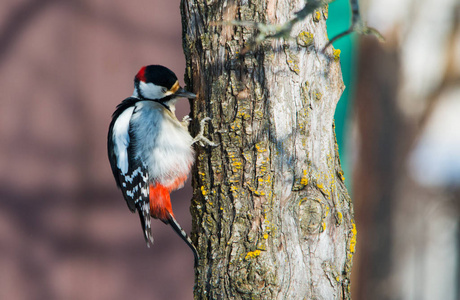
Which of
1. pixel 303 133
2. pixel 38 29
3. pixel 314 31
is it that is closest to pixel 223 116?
pixel 303 133

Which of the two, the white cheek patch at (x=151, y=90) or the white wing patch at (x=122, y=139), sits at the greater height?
the white cheek patch at (x=151, y=90)

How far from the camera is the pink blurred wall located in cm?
334

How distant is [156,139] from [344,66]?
1.29 m

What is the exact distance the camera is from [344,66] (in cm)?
296

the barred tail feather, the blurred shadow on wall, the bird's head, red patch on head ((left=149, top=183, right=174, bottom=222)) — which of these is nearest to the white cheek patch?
the bird's head

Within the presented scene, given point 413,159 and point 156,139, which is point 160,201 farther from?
point 413,159

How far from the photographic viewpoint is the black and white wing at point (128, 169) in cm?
233

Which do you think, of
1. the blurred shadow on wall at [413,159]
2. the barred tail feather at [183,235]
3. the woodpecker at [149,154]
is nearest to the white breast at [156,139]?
the woodpecker at [149,154]

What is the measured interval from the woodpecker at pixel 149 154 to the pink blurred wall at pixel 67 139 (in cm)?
92

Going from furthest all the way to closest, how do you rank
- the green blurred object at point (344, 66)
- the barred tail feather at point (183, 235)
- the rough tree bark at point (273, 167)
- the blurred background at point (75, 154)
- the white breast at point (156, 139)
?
the blurred background at point (75, 154)
the green blurred object at point (344, 66)
the white breast at point (156, 139)
the barred tail feather at point (183, 235)
the rough tree bark at point (273, 167)

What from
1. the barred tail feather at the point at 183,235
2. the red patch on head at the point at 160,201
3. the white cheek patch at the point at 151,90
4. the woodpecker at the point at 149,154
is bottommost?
the barred tail feather at the point at 183,235

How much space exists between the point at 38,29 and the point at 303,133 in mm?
2399

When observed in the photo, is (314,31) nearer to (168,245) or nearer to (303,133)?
(303,133)

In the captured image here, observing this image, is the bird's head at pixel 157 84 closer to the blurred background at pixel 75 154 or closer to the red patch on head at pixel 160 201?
the red patch on head at pixel 160 201
